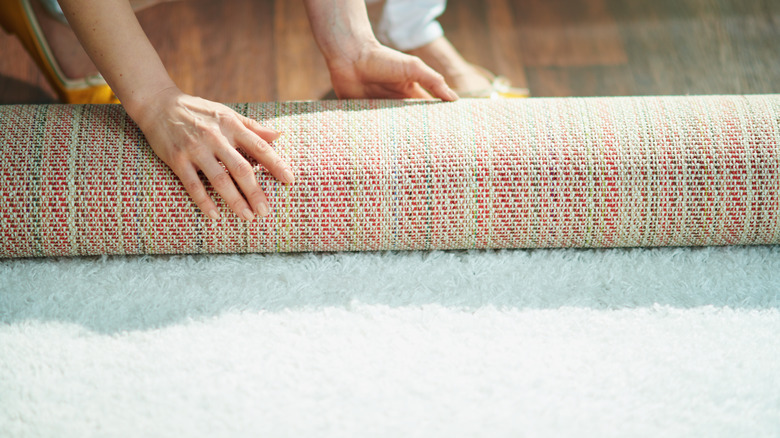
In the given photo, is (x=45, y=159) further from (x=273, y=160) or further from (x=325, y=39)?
(x=325, y=39)

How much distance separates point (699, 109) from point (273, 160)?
1.65 ft

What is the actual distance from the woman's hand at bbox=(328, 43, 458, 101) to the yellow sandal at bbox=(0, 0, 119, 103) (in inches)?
17.0

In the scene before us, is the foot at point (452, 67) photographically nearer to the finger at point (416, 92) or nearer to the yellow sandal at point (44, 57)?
the finger at point (416, 92)

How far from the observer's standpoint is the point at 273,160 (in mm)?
648

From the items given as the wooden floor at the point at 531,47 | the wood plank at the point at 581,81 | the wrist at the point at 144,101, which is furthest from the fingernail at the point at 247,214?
the wood plank at the point at 581,81

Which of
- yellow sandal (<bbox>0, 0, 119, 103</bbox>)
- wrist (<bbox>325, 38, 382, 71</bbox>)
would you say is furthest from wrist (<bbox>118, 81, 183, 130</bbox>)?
yellow sandal (<bbox>0, 0, 119, 103</bbox>)

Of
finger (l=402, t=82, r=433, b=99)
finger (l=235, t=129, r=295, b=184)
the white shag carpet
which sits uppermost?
finger (l=235, t=129, r=295, b=184)

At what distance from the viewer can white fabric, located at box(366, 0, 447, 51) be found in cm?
108

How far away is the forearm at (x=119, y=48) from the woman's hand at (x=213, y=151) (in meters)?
0.04

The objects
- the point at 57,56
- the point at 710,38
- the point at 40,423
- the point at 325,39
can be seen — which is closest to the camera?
the point at 40,423

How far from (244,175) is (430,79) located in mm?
285

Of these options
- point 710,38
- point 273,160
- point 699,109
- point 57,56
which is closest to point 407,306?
point 273,160

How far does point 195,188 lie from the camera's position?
641 mm

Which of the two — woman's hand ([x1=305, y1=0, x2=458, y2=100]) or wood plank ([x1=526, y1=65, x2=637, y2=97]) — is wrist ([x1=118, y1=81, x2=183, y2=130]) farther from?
wood plank ([x1=526, y1=65, x2=637, y2=97])
